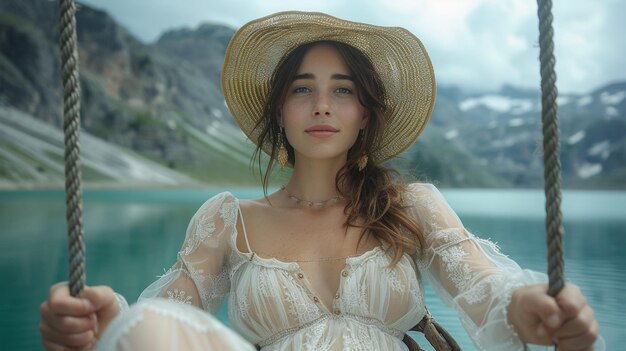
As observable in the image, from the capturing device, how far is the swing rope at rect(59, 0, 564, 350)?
1.38 meters

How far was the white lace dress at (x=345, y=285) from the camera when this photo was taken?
6.95 ft

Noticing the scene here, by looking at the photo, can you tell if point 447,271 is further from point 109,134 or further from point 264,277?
point 109,134

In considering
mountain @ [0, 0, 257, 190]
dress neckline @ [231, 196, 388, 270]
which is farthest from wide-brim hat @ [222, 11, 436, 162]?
mountain @ [0, 0, 257, 190]

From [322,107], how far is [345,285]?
70 cm

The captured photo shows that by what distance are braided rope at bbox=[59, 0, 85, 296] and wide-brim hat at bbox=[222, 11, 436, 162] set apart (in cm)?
131

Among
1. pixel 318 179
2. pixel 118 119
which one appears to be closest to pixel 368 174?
pixel 318 179

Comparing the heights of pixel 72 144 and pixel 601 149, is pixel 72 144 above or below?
above

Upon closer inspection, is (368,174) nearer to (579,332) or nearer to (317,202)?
(317,202)

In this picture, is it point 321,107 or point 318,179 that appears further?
point 318,179

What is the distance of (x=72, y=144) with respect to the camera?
1.39m

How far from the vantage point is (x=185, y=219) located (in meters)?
22.0

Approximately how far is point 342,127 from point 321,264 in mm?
561

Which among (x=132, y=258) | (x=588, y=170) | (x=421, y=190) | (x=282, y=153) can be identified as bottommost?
(x=588, y=170)

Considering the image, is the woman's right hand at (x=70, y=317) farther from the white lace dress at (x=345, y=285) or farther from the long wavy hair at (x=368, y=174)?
the long wavy hair at (x=368, y=174)
